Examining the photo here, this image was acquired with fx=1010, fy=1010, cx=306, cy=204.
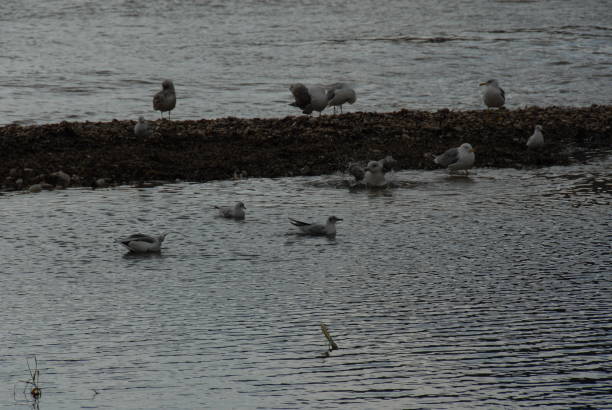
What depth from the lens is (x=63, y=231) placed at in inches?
421

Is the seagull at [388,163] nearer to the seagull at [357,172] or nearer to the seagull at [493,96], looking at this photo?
the seagull at [357,172]

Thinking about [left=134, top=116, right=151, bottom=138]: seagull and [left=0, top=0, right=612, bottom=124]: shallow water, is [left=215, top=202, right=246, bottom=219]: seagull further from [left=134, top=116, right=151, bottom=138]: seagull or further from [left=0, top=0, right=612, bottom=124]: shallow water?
[left=0, top=0, right=612, bottom=124]: shallow water

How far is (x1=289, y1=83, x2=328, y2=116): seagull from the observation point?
1795 cm

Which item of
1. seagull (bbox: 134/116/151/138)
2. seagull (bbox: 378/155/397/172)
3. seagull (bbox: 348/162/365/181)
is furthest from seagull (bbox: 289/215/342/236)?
seagull (bbox: 134/116/151/138)

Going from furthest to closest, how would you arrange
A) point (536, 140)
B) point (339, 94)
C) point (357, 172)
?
1. point (339, 94)
2. point (536, 140)
3. point (357, 172)

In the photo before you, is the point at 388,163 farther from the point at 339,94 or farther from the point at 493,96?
the point at 493,96

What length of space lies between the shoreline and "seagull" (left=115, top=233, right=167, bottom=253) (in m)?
3.48

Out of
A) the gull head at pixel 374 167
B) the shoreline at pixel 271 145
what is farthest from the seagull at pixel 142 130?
the gull head at pixel 374 167

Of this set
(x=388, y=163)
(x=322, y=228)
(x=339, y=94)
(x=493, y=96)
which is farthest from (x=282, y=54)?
(x=322, y=228)

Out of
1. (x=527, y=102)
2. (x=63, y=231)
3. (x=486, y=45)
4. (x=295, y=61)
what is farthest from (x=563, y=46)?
(x=63, y=231)

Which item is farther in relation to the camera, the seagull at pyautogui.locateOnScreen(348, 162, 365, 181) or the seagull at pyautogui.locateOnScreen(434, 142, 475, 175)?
the seagull at pyautogui.locateOnScreen(434, 142, 475, 175)

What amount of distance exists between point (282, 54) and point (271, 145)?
14.7m

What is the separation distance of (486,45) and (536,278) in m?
23.4

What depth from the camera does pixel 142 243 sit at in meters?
9.68
